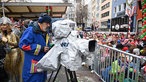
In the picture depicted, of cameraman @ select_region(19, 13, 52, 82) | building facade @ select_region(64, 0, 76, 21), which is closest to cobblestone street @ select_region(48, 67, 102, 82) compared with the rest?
cameraman @ select_region(19, 13, 52, 82)

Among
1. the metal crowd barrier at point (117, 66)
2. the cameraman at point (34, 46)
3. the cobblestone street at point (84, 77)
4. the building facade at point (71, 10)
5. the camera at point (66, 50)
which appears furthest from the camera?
the building facade at point (71, 10)

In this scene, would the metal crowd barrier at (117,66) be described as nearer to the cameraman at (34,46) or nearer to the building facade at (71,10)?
the cameraman at (34,46)

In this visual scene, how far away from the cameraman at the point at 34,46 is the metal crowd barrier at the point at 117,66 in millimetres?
1610

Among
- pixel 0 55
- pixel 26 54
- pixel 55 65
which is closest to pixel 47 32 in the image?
pixel 26 54

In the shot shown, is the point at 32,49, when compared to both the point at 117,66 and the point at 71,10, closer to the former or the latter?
the point at 117,66

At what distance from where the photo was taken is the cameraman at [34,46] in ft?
10.2

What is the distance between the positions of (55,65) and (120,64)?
1.99 metres

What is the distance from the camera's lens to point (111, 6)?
58.2 meters

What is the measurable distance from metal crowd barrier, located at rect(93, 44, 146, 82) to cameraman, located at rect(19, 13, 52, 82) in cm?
161

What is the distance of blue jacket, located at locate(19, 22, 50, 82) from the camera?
3.13 meters

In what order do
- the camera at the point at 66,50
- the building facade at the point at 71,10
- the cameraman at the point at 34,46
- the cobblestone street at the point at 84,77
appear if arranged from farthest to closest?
the building facade at the point at 71,10, the cobblestone street at the point at 84,77, the cameraman at the point at 34,46, the camera at the point at 66,50

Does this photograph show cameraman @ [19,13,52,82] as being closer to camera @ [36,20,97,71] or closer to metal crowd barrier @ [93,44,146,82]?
camera @ [36,20,97,71]

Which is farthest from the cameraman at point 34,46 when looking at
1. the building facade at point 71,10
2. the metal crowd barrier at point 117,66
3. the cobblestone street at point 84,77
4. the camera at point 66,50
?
the building facade at point 71,10

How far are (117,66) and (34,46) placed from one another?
2.10 metres
